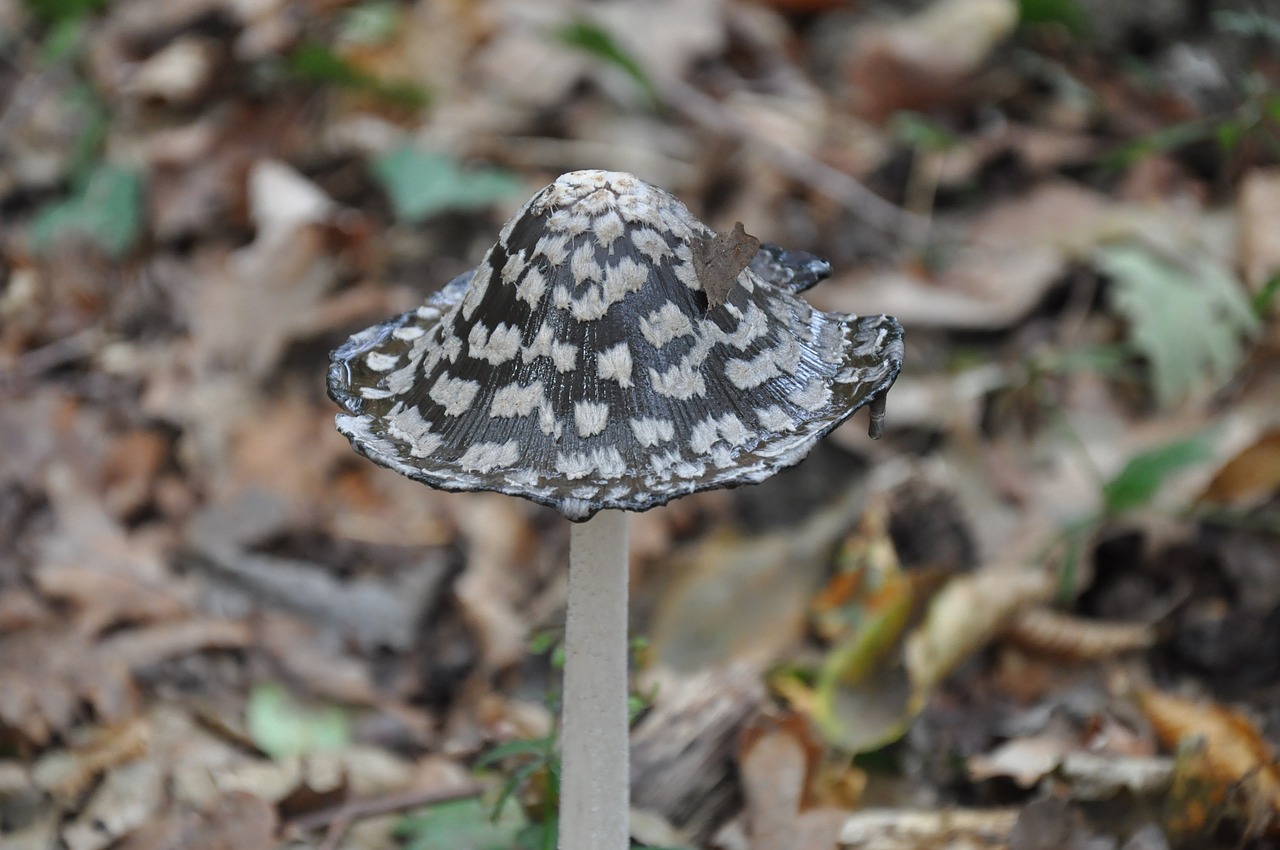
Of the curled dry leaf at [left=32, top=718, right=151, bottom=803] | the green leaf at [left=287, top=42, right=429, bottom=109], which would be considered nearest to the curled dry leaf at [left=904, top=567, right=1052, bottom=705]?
the curled dry leaf at [left=32, top=718, right=151, bottom=803]

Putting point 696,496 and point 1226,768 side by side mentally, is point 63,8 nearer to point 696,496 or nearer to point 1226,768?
point 696,496

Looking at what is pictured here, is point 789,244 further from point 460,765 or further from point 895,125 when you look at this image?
point 460,765

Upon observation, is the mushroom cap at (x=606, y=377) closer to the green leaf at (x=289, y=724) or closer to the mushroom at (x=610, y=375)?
the mushroom at (x=610, y=375)

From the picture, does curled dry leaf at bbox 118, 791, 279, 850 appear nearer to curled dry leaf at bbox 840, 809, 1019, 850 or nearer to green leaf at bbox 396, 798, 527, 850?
green leaf at bbox 396, 798, 527, 850

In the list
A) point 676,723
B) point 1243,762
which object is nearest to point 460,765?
point 676,723

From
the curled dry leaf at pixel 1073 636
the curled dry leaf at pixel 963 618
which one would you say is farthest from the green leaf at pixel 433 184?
the curled dry leaf at pixel 1073 636

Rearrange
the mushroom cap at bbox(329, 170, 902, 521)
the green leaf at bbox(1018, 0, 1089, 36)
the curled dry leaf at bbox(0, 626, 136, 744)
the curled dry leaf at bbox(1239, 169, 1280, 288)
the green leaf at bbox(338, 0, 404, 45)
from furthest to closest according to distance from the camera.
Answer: the green leaf at bbox(338, 0, 404, 45) → the green leaf at bbox(1018, 0, 1089, 36) → the curled dry leaf at bbox(1239, 169, 1280, 288) → the curled dry leaf at bbox(0, 626, 136, 744) → the mushroom cap at bbox(329, 170, 902, 521)
